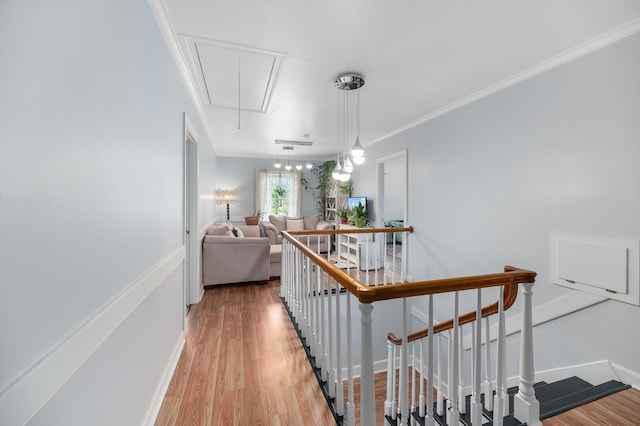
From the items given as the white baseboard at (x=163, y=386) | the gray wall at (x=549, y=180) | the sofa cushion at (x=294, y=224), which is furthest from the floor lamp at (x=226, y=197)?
the gray wall at (x=549, y=180)

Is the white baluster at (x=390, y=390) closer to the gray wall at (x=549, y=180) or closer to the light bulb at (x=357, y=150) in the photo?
the gray wall at (x=549, y=180)

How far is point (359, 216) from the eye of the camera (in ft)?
17.4

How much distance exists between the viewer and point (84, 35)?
90 centimetres

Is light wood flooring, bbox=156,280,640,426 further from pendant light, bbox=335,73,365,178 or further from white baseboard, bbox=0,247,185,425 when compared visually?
pendant light, bbox=335,73,365,178

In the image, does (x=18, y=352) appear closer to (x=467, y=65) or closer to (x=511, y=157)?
(x=467, y=65)

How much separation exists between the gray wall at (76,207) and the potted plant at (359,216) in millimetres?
3987

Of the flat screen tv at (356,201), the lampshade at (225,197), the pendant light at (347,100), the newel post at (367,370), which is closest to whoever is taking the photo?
the newel post at (367,370)

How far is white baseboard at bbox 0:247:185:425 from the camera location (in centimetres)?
61

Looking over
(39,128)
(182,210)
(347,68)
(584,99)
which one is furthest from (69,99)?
(584,99)

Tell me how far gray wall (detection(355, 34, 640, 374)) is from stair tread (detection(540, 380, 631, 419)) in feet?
0.62

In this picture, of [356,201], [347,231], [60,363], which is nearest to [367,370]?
[60,363]

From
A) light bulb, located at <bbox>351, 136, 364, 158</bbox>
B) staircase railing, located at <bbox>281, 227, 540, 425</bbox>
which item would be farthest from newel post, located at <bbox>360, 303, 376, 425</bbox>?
light bulb, located at <bbox>351, 136, 364, 158</bbox>

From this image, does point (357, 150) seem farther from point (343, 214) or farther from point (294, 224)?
point (294, 224)

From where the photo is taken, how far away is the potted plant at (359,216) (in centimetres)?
518
